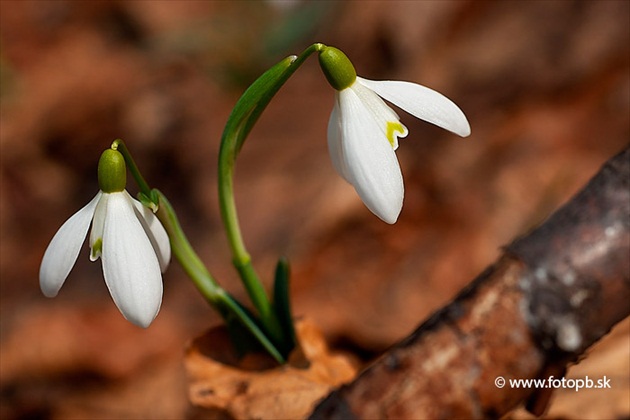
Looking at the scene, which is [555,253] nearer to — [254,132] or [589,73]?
[589,73]

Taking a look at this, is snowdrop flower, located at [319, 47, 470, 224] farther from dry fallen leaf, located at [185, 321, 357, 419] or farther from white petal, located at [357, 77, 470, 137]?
dry fallen leaf, located at [185, 321, 357, 419]

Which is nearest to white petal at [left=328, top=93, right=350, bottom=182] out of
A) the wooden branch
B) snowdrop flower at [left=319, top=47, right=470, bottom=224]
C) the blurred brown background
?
snowdrop flower at [left=319, top=47, right=470, bottom=224]

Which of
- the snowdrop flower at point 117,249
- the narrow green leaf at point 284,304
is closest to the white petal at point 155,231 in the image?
the snowdrop flower at point 117,249

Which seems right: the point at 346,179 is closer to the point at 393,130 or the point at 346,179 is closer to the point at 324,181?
the point at 393,130

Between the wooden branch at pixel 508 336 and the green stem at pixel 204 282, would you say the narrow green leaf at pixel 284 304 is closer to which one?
the green stem at pixel 204 282

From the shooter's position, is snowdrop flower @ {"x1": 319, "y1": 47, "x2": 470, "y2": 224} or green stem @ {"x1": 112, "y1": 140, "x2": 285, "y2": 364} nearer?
snowdrop flower @ {"x1": 319, "y1": 47, "x2": 470, "y2": 224}

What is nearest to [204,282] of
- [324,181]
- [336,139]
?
[336,139]

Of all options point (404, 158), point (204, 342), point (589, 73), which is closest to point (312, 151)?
point (404, 158)
